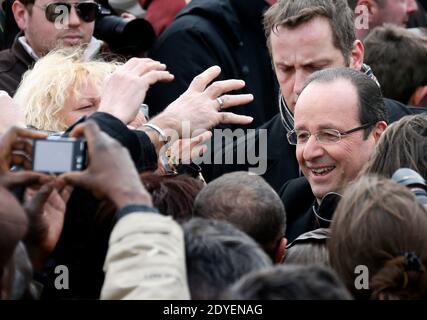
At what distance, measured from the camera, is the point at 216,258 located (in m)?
2.60

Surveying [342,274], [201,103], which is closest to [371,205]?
[342,274]

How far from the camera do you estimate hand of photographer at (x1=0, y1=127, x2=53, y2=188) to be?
2.61 metres

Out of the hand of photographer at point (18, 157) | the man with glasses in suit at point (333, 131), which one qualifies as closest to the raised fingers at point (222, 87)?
the man with glasses in suit at point (333, 131)

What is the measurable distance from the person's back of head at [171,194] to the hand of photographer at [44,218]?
257mm

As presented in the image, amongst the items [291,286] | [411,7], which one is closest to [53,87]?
[291,286]

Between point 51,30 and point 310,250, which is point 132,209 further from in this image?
point 51,30

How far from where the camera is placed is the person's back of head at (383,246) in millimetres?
2742

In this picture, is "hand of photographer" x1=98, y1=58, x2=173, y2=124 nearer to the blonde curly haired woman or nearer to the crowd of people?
the crowd of people

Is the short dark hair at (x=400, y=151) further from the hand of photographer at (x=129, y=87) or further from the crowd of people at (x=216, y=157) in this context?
the hand of photographer at (x=129, y=87)

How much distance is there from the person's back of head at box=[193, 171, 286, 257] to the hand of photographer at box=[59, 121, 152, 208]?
0.71 m

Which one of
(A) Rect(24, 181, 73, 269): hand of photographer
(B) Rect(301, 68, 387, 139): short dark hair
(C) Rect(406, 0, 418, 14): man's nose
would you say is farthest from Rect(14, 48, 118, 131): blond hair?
(C) Rect(406, 0, 418, 14): man's nose

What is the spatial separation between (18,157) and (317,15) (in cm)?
241
